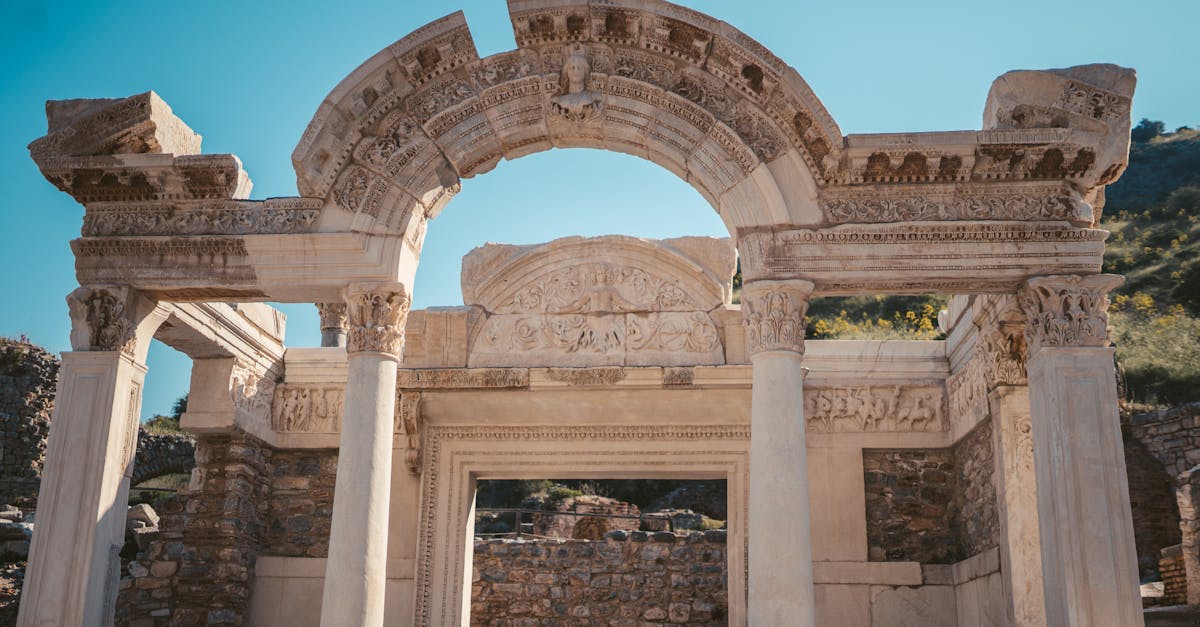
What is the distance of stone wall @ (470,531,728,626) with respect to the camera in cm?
1258

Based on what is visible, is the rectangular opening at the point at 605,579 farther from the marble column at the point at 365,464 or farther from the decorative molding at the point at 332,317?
the marble column at the point at 365,464

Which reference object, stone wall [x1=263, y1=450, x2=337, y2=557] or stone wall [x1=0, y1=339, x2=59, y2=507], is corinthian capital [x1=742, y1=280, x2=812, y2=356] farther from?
stone wall [x1=0, y1=339, x2=59, y2=507]

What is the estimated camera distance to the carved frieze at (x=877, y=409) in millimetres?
10367

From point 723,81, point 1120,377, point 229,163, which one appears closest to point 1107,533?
point 723,81

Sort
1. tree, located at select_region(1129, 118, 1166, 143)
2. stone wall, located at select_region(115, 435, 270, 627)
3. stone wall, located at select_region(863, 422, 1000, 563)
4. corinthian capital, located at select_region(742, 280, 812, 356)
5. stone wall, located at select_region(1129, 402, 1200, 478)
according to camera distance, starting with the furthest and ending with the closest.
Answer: tree, located at select_region(1129, 118, 1166, 143) < stone wall, located at select_region(1129, 402, 1200, 478) < stone wall, located at select_region(115, 435, 270, 627) < stone wall, located at select_region(863, 422, 1000, 563) < corinthian capital, located at select_region(742, 280, 812, 356)

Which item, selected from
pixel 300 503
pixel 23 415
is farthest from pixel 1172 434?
pixel 23 415

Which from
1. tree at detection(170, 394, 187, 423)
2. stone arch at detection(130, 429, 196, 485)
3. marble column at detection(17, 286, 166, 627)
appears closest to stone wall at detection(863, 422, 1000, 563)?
marble column at detection(17, 286, 166, 627)

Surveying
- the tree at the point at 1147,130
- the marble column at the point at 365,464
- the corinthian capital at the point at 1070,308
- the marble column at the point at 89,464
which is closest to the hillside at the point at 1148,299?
the tree at the point at 1147,130

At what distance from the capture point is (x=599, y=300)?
35.2 ft

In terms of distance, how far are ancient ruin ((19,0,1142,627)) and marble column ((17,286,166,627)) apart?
0.08ft

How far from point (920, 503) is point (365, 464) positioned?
566cm

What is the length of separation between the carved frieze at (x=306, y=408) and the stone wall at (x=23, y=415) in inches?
441

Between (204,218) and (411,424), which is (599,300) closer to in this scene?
(411,424)

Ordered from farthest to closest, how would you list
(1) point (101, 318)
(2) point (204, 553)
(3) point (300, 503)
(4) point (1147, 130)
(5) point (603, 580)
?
(4) point (1147, 130), (5) point (603, 580), (3) point (300, 503), (2) point (204, 553), (1) point (101, 318)
